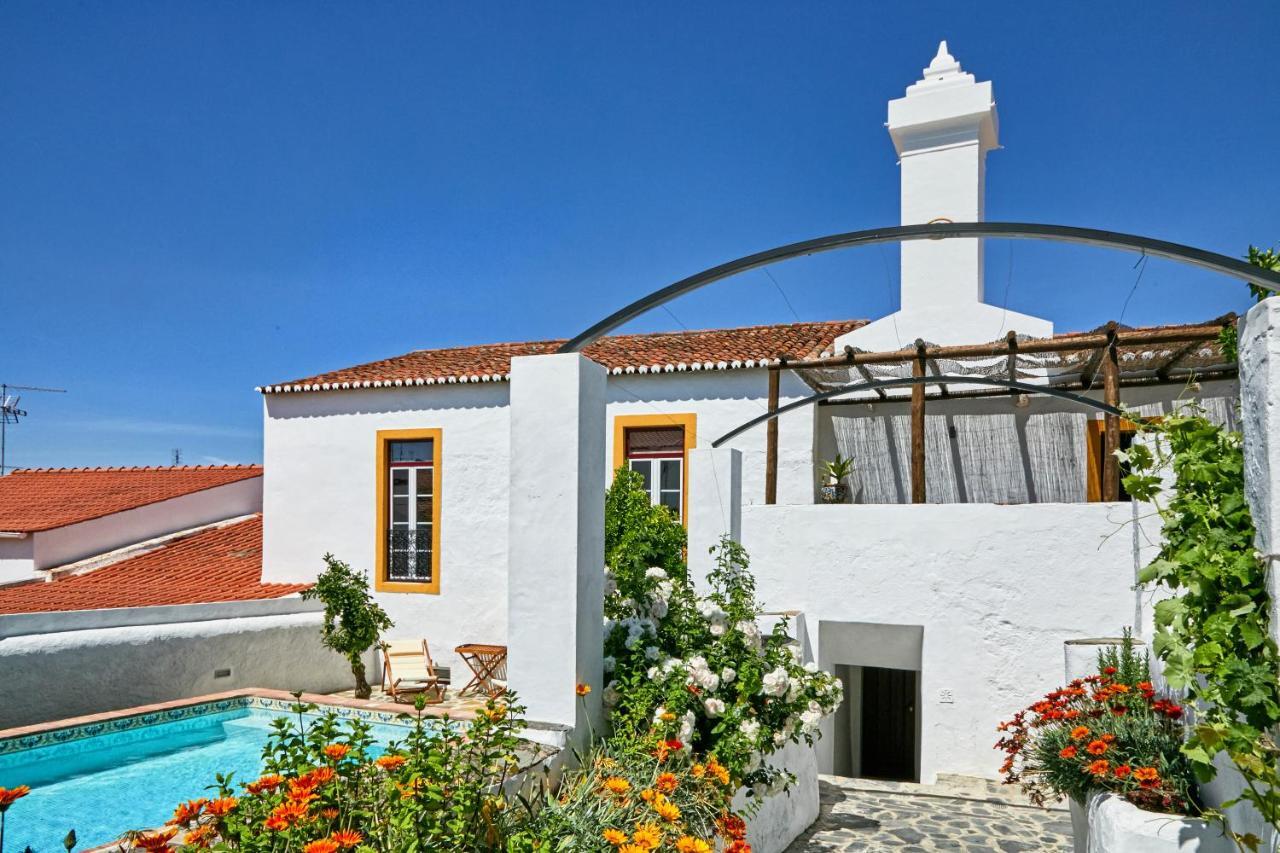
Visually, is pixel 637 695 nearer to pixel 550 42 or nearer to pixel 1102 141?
pixel 550 42

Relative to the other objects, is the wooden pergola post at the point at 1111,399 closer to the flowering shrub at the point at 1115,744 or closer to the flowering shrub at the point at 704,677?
the flowering shrub at the point at 1115,744

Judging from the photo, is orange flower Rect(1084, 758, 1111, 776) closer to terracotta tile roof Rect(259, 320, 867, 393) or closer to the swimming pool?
the swimming pool

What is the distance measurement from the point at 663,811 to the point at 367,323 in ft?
38.2

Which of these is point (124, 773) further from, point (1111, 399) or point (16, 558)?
point (1111, 399)

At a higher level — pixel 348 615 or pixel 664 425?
pixel 664 425

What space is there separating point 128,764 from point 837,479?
29.0ft

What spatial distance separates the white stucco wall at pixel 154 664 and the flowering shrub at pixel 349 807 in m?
7.33

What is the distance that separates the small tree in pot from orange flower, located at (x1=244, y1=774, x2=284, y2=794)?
9.10 meters

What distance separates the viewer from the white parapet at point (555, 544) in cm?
452

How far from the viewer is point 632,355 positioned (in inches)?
548

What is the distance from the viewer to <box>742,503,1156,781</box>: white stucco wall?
29.7ft

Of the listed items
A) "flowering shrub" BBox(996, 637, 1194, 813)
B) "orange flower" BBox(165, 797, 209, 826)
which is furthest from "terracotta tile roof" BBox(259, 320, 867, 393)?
"orange flower" BBox(165, 797, 209, 826)

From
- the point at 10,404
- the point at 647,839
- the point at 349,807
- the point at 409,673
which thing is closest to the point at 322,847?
the point at 349,807

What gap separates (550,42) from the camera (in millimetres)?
8758
